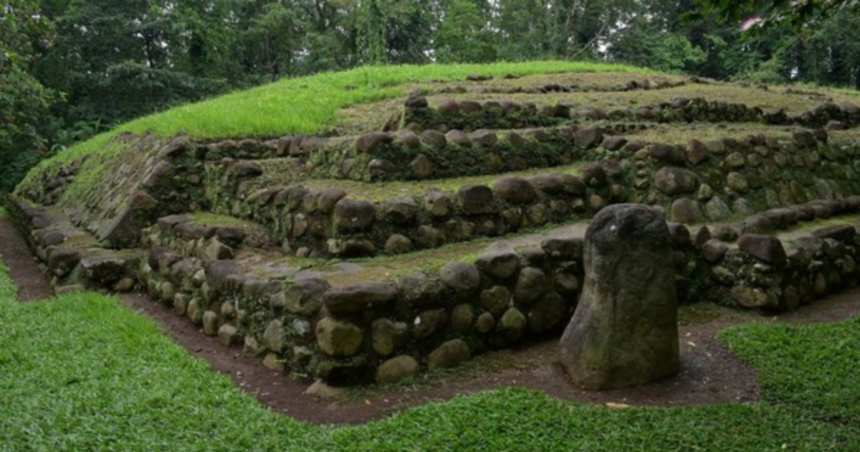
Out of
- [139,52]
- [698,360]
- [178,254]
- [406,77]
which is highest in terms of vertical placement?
[139,52]

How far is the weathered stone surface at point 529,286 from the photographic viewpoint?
4379mm

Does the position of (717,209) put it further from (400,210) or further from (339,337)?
(339,337)

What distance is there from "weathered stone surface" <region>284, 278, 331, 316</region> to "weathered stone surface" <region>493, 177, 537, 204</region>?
187cm

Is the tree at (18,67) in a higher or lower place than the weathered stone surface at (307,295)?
higher

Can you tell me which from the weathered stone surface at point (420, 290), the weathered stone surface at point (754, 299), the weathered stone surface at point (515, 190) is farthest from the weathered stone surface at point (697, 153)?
the weathered stone surface at point (420, 290)

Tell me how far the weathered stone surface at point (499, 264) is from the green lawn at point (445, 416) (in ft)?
2.92

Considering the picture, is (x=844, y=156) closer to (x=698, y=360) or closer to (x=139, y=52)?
(x=698, y=360)

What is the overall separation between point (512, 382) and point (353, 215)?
1647 millimetres

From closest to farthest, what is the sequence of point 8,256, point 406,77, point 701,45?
point 8,256, point 406,77, point 701,45

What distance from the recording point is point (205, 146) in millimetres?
7758

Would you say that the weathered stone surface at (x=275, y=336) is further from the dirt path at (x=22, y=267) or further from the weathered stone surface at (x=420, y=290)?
the dirt path at (x=22, y=267)

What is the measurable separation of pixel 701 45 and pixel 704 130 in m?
26.8

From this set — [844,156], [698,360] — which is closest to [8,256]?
[698,360]

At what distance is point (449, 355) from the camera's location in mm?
4039
